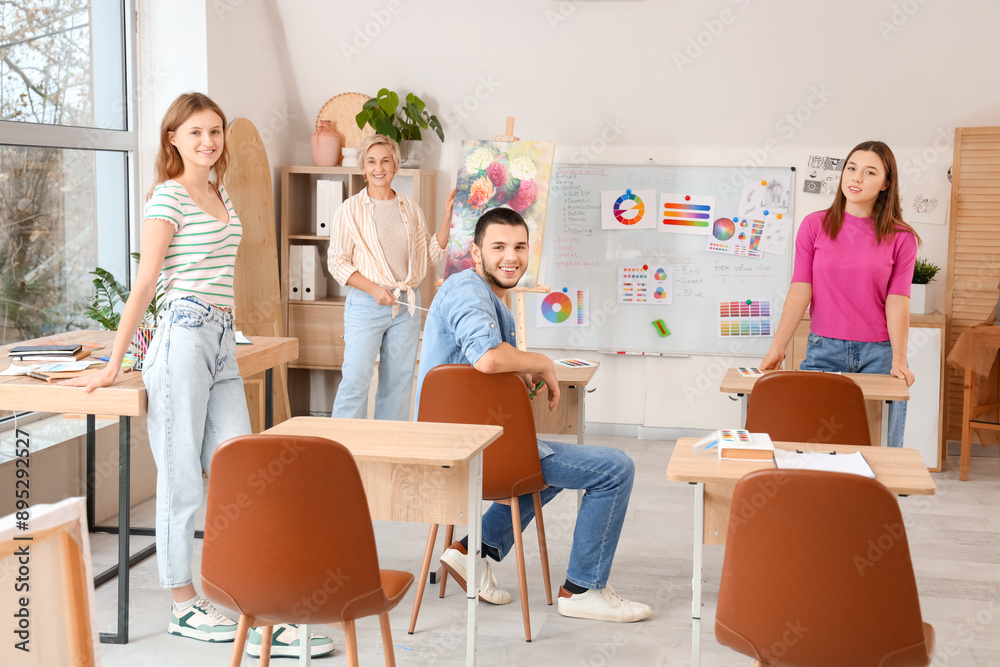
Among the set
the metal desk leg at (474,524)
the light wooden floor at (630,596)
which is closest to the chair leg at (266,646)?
the metal desk leg at (474,524)

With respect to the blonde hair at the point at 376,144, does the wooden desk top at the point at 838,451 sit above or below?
below

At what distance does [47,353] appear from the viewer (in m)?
3.12

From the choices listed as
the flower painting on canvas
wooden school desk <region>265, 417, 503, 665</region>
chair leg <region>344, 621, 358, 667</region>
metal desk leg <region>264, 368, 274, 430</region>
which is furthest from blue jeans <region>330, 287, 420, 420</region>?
chair leg <region>344, 621, 358, 667</region>

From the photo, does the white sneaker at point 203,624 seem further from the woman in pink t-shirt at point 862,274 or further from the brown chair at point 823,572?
the woman in pink t-shirt at point 862,274

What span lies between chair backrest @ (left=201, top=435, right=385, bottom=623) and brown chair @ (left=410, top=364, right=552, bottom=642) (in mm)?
818

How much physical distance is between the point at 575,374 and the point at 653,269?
2313 millimetres

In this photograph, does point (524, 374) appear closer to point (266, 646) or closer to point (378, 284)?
point (266, 646)

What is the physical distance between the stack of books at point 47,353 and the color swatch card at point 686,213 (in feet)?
11.7

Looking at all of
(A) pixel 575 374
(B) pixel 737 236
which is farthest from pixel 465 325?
(B) pixel 737 236

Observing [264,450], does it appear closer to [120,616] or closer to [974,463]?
[120,616]

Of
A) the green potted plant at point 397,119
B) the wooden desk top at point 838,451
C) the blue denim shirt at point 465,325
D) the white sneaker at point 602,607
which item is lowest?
the white sneaker at point 602,607

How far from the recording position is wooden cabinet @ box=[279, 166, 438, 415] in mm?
5738

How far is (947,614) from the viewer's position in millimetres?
3180

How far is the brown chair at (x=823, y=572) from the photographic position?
1.65 meters
